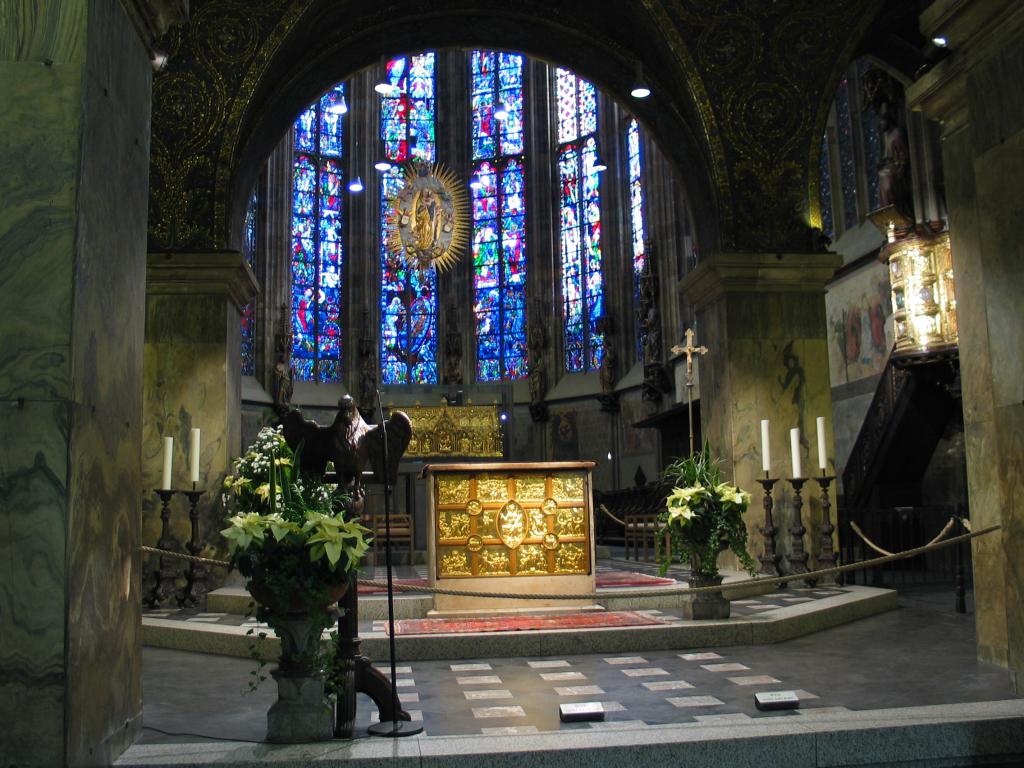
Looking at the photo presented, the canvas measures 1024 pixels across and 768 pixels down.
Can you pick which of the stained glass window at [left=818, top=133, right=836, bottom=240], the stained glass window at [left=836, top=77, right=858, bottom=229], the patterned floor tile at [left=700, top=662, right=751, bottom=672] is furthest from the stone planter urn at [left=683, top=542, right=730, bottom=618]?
the stained glass window at [left=818, top=133, right=836, bottom=240]

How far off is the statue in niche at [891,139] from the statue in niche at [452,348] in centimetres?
1303

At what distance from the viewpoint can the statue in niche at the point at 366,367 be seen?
24.1 m

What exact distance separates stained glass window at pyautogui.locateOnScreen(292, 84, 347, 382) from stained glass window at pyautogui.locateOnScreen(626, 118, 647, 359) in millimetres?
7530

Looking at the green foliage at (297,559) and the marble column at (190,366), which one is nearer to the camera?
the green foliage at (297,559)

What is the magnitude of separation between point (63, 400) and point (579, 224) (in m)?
22.8

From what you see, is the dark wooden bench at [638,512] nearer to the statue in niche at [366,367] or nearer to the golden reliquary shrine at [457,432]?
the golden reliquary shrine at [457,432]

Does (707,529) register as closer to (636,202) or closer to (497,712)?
(497,712)

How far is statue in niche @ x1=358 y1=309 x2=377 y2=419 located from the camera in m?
24.1

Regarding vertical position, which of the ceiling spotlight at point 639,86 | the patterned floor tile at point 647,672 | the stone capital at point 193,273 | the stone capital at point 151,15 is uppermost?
the ceiling spotlight at point 639,86

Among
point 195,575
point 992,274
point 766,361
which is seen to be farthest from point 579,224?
point 992,274

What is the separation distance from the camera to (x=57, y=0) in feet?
12.1

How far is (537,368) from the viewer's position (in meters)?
25.2

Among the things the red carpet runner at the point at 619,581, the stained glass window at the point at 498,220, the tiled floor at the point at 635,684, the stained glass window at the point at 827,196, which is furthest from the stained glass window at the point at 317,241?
the tiled floor at the point at 635,684

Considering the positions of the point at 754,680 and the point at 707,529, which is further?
the point at 707,529
